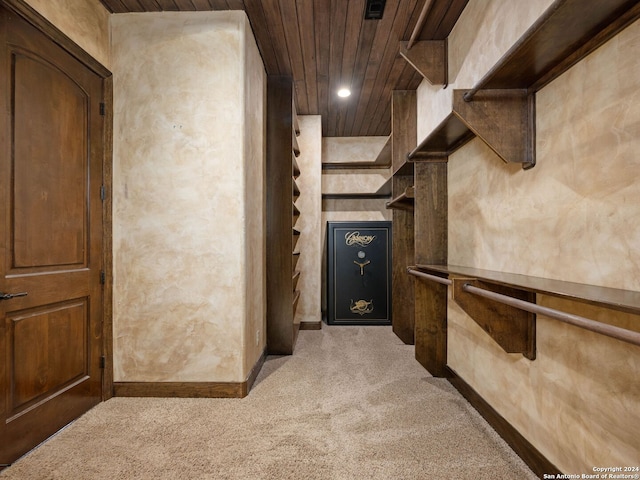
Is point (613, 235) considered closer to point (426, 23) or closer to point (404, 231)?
point (426, 23)

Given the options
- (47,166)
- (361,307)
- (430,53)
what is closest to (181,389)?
(47,166)

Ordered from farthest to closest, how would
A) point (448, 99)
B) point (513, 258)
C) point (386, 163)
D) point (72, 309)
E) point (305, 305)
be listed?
point (386, 163) → point (305, 305) → point (448, 99) → point (72, 309) → point (513, 258)

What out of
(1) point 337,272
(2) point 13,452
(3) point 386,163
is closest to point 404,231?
(1) point 337,272

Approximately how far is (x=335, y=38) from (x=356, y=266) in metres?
2.73

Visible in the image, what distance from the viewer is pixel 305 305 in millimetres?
4305

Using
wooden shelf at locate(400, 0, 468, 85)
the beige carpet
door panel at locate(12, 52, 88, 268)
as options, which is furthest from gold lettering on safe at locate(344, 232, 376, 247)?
door panel at locate(12, 52, 88, 268)

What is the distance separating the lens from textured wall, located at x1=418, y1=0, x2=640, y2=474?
43.1 inches

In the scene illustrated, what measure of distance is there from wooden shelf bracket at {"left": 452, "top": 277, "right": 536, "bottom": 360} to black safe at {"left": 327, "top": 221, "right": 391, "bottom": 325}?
288 cm

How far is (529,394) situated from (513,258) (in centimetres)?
66

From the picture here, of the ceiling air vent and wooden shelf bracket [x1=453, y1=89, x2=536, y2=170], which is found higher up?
A: the ceiling air vent

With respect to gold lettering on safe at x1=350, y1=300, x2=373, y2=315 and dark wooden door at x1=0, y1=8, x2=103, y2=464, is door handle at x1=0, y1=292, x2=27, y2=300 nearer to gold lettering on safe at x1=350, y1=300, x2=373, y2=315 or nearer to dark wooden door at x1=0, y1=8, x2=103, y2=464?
dark wooden door at x1=0, y1=8, x2=103, y2=464

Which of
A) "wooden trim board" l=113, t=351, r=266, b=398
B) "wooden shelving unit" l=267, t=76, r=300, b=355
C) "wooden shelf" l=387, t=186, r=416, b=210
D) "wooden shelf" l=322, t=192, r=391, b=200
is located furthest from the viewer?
"wooden shelf" l=322, t=192, r=391, b=200

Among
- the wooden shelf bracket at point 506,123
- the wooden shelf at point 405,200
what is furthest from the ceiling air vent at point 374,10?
the wooden shelf at point 405,200

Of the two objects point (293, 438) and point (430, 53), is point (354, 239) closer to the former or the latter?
point (430, 53)
